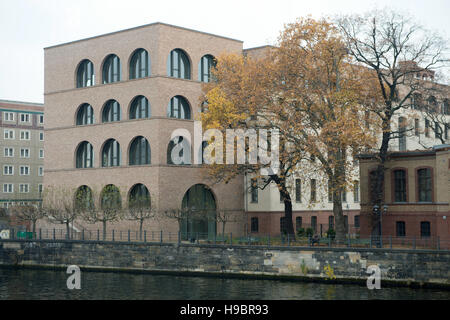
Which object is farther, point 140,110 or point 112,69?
point 112,69

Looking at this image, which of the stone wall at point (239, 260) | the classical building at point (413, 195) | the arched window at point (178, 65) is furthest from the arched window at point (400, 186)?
the arched window at point (178, 65)

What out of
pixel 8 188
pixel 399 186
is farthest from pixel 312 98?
pixel 8 188

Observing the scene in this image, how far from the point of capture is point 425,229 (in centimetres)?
4616

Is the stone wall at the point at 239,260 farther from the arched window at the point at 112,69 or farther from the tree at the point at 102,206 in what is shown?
the arched window at the point at 112,69

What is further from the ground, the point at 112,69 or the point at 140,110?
the point at 112,69

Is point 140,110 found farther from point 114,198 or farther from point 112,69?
point 114,198

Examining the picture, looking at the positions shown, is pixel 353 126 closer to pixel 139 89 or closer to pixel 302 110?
pixel 302 110

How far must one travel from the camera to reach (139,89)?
56.8 metres

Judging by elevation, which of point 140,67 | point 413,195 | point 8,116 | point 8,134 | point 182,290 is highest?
point 8,116

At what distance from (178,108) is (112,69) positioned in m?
6.68

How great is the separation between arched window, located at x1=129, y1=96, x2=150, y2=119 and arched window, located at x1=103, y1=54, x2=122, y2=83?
257 centimetres

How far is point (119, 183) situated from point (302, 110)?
18414mm

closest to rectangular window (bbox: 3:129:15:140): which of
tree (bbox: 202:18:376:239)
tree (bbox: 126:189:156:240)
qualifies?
tree (bbox: 126:189:156:240)

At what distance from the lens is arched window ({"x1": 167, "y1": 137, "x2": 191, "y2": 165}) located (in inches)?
2232
